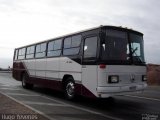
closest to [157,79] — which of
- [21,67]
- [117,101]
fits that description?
[21,67]

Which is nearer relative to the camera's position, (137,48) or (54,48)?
(137,48)

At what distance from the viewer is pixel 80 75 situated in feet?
43.3

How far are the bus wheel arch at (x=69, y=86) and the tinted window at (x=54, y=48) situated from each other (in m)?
1.49

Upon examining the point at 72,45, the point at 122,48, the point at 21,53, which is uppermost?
the point at 21,53

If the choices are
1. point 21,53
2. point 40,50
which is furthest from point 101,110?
point 21,53

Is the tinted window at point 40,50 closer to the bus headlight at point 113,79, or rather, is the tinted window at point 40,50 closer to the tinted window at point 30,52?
the tinted window at point 30,52

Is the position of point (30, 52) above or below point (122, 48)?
above

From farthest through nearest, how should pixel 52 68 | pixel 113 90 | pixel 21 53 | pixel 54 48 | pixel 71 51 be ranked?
pixel 21 53
pixel 54 48
pixel 52 68
pixel 71 51
pixel 113 90

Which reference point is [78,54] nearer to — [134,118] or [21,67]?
[134,118]

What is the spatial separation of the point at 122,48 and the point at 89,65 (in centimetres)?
139

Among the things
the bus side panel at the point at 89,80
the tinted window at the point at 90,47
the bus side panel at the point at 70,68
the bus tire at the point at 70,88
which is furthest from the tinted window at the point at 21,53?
the bus side panel at the point at 89,80

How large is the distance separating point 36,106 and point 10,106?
993 mm

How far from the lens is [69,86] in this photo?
47.4 ft

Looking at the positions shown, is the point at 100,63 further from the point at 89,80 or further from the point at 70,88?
the point at 70,88
